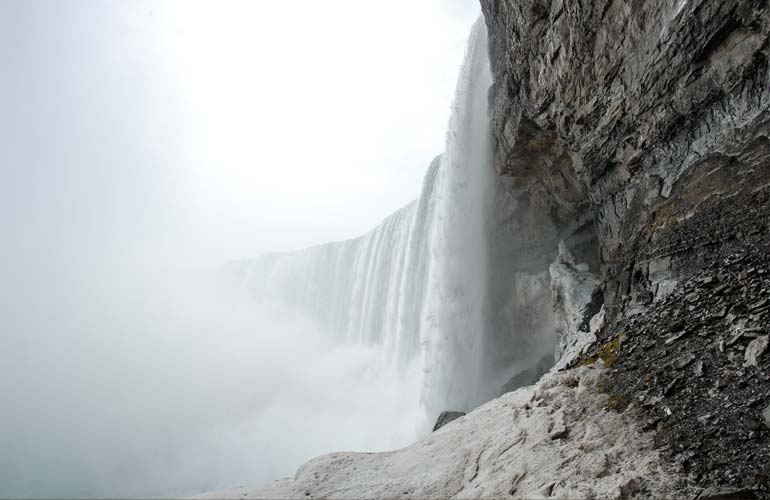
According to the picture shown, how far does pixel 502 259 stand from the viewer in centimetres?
2103

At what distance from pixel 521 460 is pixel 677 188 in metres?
5.98

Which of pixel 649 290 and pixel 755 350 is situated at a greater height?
pixel 649 290

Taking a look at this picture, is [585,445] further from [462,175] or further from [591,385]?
[462,175]

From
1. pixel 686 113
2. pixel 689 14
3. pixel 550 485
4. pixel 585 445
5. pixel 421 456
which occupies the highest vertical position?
pixel 689 14

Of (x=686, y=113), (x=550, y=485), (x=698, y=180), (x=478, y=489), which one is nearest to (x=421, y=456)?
(x=478, y=489)

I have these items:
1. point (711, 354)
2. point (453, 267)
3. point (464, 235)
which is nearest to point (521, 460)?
point (711, 354)

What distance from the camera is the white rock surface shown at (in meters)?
4.13

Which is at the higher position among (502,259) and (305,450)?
(502,259)

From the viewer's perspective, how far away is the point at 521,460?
199 inches

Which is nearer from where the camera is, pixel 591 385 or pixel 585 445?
pixel 585 445

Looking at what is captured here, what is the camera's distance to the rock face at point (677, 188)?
431 cm

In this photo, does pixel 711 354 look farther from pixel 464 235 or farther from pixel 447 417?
pixel 464 235

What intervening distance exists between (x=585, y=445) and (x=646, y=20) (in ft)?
26.5

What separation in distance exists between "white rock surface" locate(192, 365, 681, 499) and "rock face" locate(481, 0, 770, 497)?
37 centimetres
